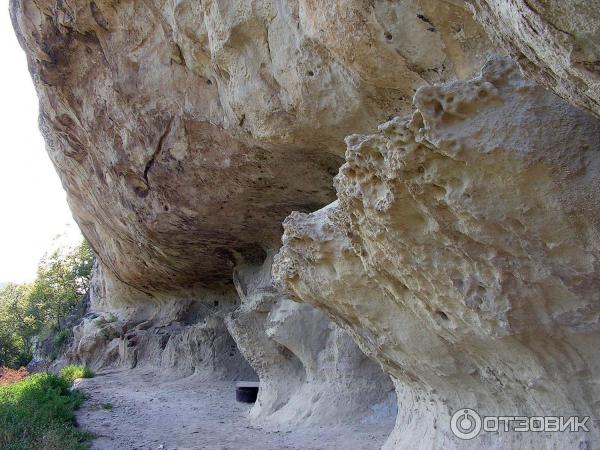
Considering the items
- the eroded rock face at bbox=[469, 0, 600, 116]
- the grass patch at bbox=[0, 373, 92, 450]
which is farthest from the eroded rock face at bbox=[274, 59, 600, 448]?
the grass patch at bbox=[0, 373, 92, 450]

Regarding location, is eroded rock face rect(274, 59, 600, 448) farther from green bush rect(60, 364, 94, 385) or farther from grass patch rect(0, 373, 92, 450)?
green bush rect(60, 364, 94, 385)

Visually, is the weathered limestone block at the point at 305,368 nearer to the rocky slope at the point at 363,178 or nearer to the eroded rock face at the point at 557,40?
the rocky slope at the point at 363,178

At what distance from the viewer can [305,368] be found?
7.21 m

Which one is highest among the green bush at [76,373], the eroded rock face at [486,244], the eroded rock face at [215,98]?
the eroded rock face at [215,98]

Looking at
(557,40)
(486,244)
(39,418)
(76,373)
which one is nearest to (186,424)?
(39,418)

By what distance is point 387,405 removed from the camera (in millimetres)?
6160

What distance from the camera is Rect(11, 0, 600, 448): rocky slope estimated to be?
2492 mm

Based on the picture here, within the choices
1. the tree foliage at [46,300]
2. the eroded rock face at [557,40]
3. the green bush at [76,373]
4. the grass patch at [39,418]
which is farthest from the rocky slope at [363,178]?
the tree foliage at [46,300]

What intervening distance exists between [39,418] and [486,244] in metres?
6.24

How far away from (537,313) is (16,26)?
885 centimetres

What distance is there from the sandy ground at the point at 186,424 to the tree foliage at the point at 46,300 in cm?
1569

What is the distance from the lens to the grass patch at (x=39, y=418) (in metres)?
5.71

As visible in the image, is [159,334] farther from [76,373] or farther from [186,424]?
[186,424]

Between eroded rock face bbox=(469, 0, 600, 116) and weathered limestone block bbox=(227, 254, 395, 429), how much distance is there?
4.74 meters
